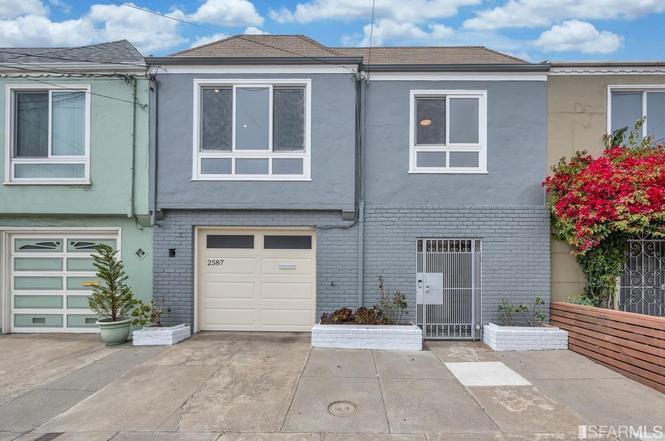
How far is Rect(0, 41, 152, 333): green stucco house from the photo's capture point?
7.36 metres

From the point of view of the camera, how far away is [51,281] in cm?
773

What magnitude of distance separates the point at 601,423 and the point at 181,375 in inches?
213

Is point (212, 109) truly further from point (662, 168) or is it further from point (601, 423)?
point (662, 168)

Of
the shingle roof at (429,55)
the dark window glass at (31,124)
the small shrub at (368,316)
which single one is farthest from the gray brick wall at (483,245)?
the dark window glass at (31,124)

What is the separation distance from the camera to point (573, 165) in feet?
22.8

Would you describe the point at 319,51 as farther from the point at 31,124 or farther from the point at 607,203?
the point at 607,203

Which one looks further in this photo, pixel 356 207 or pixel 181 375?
pixel 356 207

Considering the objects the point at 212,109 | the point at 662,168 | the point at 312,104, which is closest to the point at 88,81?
the point at 212,109

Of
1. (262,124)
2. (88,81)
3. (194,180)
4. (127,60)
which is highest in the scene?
(127,60)

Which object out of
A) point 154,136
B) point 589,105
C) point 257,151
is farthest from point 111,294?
point 589,105

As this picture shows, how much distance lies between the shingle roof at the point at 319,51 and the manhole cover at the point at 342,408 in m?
6.32

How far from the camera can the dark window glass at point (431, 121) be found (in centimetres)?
740

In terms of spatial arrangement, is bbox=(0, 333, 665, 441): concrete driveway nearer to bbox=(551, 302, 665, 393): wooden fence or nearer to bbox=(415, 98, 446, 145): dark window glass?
bbox=(551, 302, 665, 393): wooden fence

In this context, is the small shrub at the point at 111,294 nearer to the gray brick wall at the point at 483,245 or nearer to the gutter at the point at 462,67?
the gray brick wall at the point at 483,245
